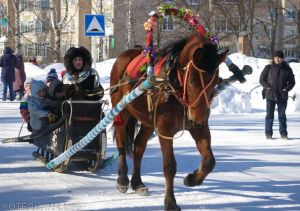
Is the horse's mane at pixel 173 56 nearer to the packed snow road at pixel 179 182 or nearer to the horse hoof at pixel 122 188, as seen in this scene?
the packed snow road at pixel 179 182

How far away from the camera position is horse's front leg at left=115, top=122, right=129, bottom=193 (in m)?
6.35

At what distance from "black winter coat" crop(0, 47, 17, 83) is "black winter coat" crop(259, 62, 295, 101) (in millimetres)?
10445

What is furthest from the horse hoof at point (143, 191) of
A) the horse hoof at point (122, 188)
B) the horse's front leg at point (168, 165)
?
the horse's front leg at point (168, 165)

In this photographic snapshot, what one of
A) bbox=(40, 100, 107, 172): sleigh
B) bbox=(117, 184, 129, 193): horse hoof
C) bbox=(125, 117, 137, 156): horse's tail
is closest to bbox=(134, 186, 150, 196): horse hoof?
bbox=(117, 184, 129, 193): horse hoof

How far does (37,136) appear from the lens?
7531 millimetres

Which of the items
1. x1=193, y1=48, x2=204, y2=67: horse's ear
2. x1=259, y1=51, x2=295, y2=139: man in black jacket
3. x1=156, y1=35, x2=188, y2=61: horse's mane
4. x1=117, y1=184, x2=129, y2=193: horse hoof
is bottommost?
x1=117, y1=184, x2=129, y2=193: horse hoof

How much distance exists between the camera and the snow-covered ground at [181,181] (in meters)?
5.77

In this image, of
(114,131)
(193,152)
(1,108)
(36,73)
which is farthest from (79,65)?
(36,73)

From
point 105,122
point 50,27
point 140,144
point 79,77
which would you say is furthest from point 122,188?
point 50,27

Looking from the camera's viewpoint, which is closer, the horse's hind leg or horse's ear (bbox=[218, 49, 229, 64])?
horse's ear (bbox=[218, 49, 229, 64])

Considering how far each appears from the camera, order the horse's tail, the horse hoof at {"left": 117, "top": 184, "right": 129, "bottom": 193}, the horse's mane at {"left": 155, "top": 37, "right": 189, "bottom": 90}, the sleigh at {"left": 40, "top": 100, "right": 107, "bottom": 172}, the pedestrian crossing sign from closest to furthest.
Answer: the horse's mane at {"left": 155, "top": 37, "right": 189, "bottom": 90}, the horse hoof at {"left": 117, "top": 184, "right": 129, "bottom": 193}, the horse's tail, the sleigh at {"left": 40, "top": 100, "right": 107, "bottom": 172}, the pedestrian crossing sign

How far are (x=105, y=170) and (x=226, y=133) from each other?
16.5 feet

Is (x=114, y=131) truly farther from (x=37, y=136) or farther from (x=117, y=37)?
(x=117, y=37)

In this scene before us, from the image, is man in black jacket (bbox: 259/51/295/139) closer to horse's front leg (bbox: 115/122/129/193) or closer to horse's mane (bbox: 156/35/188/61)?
horse's front leg (bbox: 115/122/129/193)
